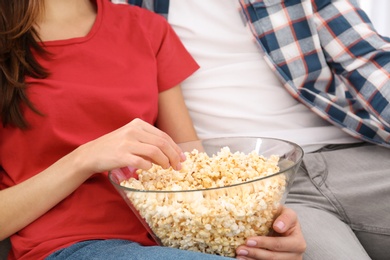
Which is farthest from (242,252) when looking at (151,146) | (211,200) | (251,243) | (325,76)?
(325,76)

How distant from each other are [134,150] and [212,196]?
174 mm

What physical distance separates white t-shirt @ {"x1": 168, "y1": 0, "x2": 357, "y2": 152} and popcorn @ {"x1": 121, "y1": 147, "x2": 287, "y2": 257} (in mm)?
477

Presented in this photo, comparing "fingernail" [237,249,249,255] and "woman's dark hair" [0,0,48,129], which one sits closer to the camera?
"fingernail" [237,249,249,255]

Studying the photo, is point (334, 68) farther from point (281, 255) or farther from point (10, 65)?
point (10, 65)

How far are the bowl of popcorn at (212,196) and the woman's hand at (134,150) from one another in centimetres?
3

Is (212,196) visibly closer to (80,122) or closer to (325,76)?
(80,122)

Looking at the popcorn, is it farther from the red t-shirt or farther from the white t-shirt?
the white t-shirt

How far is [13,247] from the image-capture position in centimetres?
120

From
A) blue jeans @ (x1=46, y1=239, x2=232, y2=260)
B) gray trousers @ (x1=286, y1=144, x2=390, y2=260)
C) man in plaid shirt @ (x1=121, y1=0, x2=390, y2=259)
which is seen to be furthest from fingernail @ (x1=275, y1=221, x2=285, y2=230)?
man in plaid shirt @ (x1=121, y1=0, x2=390, y2=259)

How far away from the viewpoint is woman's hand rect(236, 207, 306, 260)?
3.23 ft

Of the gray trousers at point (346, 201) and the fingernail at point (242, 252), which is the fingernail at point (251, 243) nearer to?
the fingernail at point (242, 252)

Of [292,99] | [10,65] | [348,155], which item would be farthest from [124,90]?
[348,155]

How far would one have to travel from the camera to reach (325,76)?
1.58 meters

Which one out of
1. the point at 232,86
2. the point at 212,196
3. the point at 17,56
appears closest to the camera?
the point at 212,196
